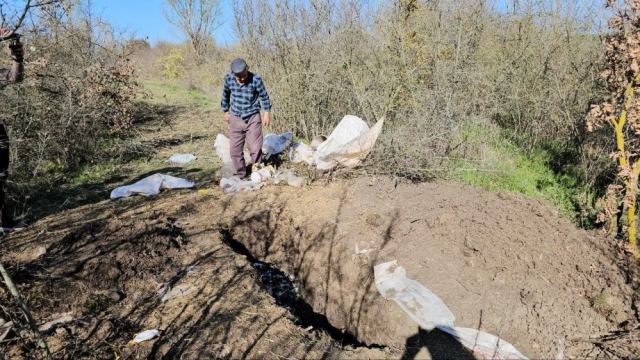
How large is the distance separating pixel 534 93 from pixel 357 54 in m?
3.11

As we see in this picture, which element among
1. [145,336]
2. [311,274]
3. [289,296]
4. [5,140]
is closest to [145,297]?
[145,336]

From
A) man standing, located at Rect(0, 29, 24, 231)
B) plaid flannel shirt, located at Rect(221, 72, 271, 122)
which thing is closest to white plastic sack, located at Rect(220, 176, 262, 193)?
plaid flannel shirt, located at Rect(221, 72, 271, 122)

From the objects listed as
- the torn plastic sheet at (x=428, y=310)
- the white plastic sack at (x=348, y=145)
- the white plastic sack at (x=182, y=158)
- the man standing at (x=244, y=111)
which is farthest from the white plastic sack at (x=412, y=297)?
the white plastic sack at (x=182, y=158)

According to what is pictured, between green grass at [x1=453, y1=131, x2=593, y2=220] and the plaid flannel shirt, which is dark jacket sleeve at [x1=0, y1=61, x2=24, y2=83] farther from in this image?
green grass at [x1=453, y1=131, x2=593, y2=220]

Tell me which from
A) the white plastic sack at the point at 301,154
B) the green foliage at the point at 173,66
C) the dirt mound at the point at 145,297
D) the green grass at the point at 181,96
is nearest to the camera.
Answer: the dirt mound at the point at 145,297

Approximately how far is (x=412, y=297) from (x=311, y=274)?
1183mm

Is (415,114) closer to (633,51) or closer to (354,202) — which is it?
(354,202)

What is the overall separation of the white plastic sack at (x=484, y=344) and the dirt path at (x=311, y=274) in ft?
0.25

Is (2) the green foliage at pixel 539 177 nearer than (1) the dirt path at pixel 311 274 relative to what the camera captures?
No

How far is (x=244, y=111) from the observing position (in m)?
5.32

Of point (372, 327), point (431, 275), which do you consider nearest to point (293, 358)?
point (372, 327)

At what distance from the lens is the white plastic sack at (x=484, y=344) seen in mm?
2695

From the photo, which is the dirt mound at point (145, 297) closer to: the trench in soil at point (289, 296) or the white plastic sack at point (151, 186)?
the trench in soil at point (289, 296)

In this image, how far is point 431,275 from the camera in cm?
342
